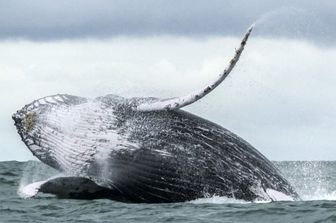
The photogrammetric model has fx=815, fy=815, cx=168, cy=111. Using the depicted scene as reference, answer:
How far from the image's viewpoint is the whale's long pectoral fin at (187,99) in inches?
468

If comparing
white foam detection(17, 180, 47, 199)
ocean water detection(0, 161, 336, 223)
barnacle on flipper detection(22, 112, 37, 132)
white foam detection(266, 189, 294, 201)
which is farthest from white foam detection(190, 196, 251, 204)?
barnacle on flipper detection(22, 112, 37, 132)

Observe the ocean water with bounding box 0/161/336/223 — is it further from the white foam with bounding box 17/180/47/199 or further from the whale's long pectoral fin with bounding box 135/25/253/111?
the whale's long pectoral fin with bounding box 135/25/253/111

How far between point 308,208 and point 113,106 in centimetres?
363

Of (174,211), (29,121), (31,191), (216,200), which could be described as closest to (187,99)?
(216,200)

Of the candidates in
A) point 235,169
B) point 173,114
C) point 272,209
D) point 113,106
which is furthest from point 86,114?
point 272,209

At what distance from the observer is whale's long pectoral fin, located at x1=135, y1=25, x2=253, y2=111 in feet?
39.0

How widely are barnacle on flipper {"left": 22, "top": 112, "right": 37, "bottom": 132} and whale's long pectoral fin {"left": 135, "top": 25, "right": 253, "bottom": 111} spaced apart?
197 centimetres

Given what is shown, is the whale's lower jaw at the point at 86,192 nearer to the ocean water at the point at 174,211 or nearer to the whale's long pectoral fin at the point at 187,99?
the ocean water at the point at 174,211

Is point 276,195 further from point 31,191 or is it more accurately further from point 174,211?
point 31,191

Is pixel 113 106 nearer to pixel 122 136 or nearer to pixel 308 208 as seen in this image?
pixel 122 136

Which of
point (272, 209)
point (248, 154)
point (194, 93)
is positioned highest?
point (194, 93)

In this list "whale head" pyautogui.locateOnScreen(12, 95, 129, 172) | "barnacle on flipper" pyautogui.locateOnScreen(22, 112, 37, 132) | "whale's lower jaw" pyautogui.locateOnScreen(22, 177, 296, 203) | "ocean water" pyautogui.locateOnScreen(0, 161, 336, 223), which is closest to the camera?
"ocean water" pyautogui.locateOnScreen(0, 161, 336, 223)

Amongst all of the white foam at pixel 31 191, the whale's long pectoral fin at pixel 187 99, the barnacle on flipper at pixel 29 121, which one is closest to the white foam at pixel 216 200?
the whale's long pectoral fin at pixel 187 99

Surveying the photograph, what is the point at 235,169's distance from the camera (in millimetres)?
12703
